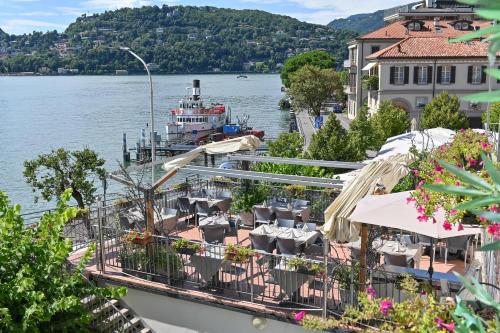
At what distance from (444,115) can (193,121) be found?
3640 cm

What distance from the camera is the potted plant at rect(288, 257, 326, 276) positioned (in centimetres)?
922

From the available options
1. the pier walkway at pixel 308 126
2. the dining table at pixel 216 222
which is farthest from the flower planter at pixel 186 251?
the pier walkway at pixel 308 126

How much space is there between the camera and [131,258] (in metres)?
11.1

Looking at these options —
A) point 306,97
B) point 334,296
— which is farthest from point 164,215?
point 306,97

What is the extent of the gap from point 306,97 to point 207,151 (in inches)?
2206

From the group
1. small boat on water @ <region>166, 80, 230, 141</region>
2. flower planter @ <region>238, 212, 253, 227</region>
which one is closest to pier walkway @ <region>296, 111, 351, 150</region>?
small boat on water @ <region>166, 80, 230, 141</region>

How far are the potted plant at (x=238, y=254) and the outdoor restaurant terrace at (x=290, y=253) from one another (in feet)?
0.06

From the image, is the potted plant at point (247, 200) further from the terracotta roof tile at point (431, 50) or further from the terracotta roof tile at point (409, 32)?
the terracotta roof tile at point (409, 32)

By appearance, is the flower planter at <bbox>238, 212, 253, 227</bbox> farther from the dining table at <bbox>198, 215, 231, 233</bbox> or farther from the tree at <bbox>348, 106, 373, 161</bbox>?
the tree at <bbox>348, 106, 373, 161</bbox>

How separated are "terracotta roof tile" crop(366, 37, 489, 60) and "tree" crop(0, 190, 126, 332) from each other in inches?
1832

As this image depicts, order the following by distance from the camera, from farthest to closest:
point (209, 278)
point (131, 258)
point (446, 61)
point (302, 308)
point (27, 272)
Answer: point (446, 61) → point (131, 258) → point (209, 278) → point (302, 308) → point (27, 272)

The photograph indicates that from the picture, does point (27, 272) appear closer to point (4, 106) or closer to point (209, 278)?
point (209, 278)

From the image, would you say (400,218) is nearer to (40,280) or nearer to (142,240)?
(142,240)

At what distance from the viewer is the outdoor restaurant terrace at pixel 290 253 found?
29.3 ft
